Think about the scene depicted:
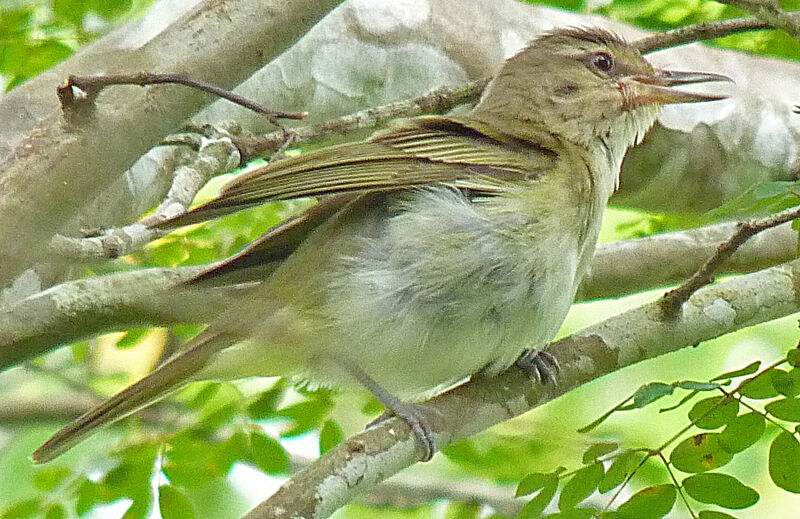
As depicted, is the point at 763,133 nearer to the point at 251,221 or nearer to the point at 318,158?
the point at 251,221

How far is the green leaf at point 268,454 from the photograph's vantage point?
4.07 meters

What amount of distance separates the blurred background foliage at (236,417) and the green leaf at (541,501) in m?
0.01

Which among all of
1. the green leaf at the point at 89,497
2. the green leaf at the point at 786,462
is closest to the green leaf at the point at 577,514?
the green leaf at the point at 786,462

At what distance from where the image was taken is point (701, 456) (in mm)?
2834

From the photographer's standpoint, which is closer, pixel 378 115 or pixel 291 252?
pixel 291 252

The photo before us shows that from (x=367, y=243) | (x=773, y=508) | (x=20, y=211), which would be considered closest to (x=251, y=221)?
(x=367, y=243)

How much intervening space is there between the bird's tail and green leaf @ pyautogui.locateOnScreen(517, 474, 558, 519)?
1.10m

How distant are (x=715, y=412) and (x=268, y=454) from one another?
1868mm

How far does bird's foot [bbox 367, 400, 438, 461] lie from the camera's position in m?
2.90

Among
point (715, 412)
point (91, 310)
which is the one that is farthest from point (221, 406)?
point (715, 412)

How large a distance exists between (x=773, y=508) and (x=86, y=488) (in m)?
4.20

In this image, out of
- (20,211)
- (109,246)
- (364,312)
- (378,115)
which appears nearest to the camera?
(20,211)

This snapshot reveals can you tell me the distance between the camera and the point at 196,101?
2.86 meters

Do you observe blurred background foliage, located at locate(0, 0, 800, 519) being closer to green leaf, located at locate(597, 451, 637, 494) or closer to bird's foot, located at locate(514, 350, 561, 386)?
green leaf, located at locate(597, 451, 637, 494)
